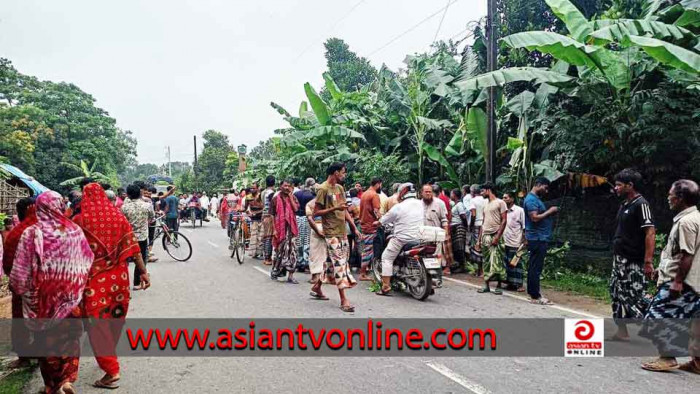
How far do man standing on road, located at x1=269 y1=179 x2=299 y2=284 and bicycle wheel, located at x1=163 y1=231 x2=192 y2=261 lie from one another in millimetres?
3824

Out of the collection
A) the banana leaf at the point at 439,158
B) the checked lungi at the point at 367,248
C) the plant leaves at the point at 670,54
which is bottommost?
the checked lungi at the point at 367,248

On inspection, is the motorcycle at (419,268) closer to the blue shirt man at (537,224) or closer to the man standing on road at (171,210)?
the blue shirt man at (537,224)

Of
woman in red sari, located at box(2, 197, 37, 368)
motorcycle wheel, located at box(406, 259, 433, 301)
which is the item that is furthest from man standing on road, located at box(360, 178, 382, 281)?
woman in red sari, located at box(2, 197, 37, 368)

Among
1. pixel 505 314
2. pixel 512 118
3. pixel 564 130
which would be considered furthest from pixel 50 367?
pixel 512 118

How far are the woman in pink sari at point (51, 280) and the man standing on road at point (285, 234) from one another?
5.32 meters

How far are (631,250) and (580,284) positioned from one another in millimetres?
4284

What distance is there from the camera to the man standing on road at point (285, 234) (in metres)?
9.28

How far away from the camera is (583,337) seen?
18.4ft

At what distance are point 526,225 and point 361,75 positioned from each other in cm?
2803

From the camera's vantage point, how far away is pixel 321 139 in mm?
15562

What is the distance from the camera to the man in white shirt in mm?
7688

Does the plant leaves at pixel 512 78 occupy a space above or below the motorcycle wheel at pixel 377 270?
above

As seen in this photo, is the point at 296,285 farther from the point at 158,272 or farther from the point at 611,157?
the point at 611,157

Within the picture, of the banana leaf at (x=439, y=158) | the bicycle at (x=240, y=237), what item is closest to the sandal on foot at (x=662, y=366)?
the banana leaf at (x=439, y=158)
